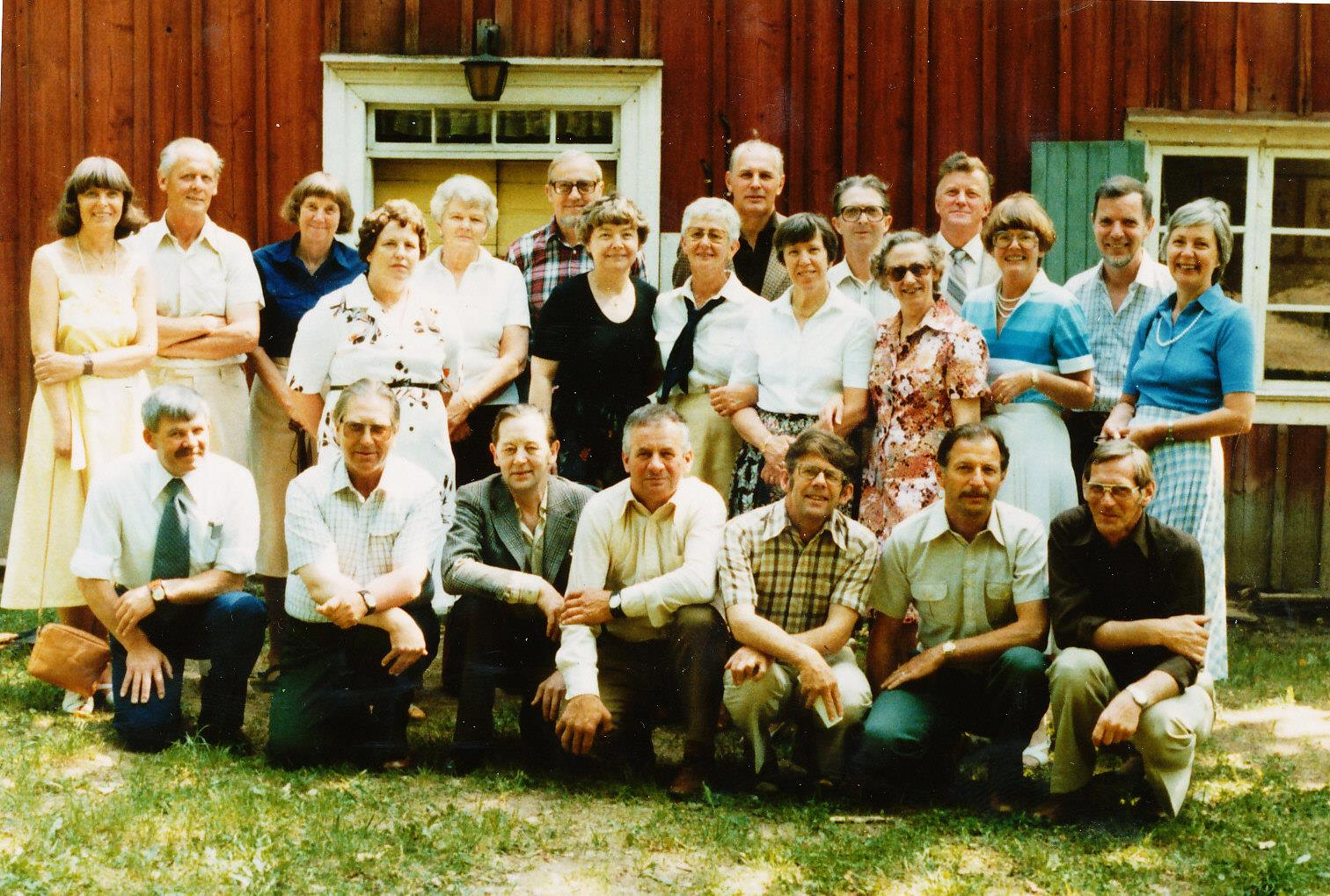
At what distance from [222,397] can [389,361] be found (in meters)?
0.90

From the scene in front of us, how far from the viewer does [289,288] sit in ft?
17.6

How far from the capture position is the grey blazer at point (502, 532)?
174 inches

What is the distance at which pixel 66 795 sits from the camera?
3871mm

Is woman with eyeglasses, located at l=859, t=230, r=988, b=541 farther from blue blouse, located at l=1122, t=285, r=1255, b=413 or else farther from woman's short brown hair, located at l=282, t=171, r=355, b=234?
woman's short brown hair, located at l=282, t=171, r=355, b=234

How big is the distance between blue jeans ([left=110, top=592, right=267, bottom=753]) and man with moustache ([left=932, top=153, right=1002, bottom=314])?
2831 millimetres

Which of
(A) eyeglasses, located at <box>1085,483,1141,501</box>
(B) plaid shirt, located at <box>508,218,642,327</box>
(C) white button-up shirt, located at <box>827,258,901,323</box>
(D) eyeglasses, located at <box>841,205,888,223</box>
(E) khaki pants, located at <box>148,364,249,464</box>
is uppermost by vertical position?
(D) eyeglasses, located at <box>841,205,888,223</box>

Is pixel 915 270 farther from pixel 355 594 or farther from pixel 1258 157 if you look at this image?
pixel 1258 157

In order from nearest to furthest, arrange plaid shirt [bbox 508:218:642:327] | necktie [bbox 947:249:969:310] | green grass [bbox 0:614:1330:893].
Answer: green grass [bbox 0:614:1330:893], necktie [bbox 947:249:969:310], plaid shirt [bbox 508:218:642:327]

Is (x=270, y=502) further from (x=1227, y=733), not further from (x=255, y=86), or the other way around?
(x=1227, y=733)

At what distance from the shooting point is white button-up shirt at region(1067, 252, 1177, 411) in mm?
5102

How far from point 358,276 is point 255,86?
2759mm

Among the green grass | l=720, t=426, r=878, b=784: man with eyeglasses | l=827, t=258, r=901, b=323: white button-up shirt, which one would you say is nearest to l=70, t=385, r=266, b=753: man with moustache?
the green grass

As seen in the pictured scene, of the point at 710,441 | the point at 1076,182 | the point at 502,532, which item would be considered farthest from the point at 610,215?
Result: the point at 1076,182

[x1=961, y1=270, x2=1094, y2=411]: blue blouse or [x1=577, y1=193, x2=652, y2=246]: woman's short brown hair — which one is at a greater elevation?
[x1=577, y1=193, x2=652, y2=246]: woman's short brown hair
